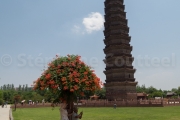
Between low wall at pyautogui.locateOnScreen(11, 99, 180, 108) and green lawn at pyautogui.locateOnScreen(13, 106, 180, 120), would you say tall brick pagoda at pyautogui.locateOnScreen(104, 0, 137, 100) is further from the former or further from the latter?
green lawn at pyautogui.locateOnScreen(13, 106, 180, 120)

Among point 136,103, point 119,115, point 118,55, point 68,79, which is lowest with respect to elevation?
point 136,103

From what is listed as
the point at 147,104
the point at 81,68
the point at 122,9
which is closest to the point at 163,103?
the point at 147,104

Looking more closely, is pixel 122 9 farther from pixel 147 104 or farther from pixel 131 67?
pixel 147 104

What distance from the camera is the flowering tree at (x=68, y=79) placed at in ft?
29.5

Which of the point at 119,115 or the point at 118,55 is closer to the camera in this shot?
the point at 119,115

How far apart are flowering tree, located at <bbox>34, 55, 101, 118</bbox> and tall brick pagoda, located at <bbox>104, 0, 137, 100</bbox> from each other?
37597 mm

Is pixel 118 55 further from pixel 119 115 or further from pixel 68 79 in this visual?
pixel 68 79

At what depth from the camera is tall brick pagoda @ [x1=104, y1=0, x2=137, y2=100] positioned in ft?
153

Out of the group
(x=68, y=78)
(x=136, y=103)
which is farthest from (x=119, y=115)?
(x=136, y=103)

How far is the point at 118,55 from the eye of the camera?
48438 mm

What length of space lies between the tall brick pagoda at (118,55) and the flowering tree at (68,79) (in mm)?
37597

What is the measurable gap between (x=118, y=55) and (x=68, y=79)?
40.1 meters

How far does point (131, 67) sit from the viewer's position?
48.9m

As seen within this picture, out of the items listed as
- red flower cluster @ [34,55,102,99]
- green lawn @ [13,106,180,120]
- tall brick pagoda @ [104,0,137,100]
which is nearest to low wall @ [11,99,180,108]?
tall brick pagoda @ [104,0,137,100]
